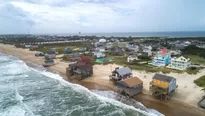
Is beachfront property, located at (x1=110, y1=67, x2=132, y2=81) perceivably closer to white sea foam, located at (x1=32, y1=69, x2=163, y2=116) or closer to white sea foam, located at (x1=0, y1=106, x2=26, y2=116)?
white sea foam, located at (x1=32, y1=69, x2=163, y2=116)

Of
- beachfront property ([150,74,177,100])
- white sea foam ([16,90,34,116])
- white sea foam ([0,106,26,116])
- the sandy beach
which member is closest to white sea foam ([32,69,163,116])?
the sandy beach

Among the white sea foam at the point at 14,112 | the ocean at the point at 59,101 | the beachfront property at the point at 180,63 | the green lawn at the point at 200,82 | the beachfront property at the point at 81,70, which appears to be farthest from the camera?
the beachfront property at the point at 180,63

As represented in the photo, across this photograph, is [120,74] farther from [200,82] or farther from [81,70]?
[200,82]

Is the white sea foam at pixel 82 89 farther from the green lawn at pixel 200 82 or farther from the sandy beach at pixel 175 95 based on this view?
the green lawn at pixel 200 82

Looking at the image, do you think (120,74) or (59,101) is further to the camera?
(120,74)

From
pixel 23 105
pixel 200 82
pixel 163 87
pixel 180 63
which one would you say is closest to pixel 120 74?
pixel 163 87

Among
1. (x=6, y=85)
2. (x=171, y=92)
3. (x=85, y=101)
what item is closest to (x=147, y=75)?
(x=171, y=92)

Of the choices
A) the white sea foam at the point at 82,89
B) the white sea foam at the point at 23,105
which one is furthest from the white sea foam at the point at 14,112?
the white sea foam at the point at 82,89
